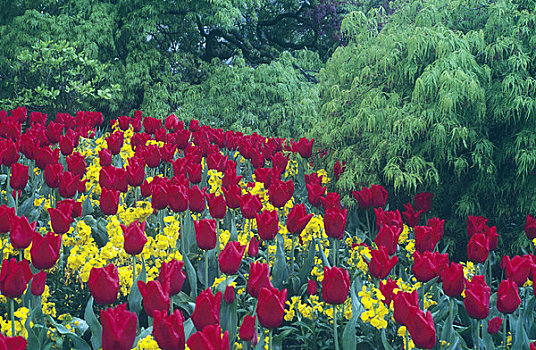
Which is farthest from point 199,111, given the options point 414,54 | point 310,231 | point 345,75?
point 310,231

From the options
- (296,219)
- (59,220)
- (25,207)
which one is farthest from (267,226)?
(25,207)

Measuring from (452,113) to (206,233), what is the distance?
2582 mm

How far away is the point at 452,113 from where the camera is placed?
4.49m

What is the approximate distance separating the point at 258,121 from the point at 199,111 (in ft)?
4.48

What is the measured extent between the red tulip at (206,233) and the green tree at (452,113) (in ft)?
7.27

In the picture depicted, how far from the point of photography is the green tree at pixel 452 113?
4.52m

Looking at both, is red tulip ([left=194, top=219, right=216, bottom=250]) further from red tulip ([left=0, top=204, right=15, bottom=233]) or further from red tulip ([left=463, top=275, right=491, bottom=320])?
red tulip ([left=463, top=275, right=491, bottom=320])

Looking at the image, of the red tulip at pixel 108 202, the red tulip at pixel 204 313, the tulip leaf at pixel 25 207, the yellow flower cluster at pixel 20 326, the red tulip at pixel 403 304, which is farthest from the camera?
the tulip leaf at pixel 25 207

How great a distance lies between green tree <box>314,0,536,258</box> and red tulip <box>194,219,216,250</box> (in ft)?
7.27

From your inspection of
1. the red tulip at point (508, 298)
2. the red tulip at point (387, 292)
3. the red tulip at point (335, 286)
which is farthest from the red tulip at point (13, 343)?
the red tulip at point (508, 298)

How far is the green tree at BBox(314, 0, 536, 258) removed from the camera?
452 cm

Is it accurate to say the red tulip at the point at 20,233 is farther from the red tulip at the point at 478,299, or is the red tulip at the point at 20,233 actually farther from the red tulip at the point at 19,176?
the red tulip at the point at 478,299

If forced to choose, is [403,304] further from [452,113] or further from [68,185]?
[452,113]

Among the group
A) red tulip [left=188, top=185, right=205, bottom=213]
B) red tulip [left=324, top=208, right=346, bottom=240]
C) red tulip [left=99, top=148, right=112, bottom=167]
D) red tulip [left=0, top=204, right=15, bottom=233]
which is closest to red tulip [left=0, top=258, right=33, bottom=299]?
red tulip [left=0, top=204, right=15, bottom=233]
